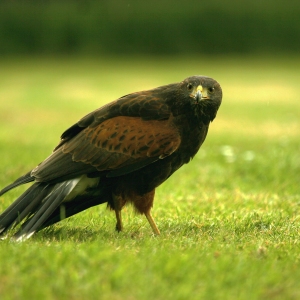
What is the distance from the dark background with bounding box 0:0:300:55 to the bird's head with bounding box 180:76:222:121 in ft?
73.9

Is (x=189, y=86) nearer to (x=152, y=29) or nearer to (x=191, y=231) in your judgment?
(x=191, y=231)

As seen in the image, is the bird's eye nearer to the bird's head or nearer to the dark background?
the bird's head

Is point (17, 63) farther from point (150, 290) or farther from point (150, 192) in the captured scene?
point (150, 290)

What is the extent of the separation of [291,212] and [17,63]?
70.0 ft

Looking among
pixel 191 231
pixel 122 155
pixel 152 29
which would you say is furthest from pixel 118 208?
pixel 152 29

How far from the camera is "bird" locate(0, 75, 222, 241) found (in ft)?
17.5

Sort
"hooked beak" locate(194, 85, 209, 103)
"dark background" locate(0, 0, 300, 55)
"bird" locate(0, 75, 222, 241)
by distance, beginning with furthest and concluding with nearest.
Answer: "dark background" locate(0, 0, 300, 55) → "hooked beak" locate(194, 85, 209, 103) → "bird" locate(0, 75, 222, 241)

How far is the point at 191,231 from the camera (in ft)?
18.1

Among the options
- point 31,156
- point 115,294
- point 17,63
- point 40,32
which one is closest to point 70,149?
point 115,294

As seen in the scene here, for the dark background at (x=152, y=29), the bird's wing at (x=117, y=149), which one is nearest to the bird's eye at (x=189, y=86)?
the bird's wing at (x=117, y=149)

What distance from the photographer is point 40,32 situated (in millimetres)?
28312

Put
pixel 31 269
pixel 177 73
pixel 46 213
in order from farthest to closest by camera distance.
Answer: pixel 177 73
pixel 46 213
pixel 31 269

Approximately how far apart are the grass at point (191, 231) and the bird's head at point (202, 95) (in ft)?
3.12

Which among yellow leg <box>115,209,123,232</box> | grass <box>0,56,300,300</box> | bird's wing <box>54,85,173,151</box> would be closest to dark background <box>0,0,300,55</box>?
grass <box>0,56,300,300</box>
